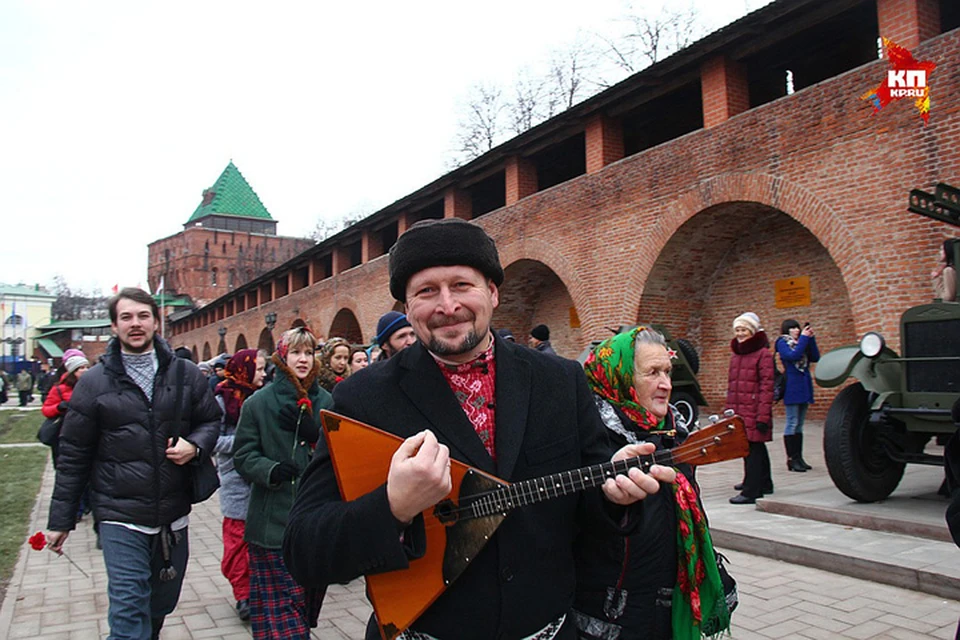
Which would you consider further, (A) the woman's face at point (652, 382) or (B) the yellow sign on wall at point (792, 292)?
(B) the yellow sign on wall at point (792, 292)

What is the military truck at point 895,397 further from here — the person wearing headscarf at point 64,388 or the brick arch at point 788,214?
the person wearing headscarf at point 64,388

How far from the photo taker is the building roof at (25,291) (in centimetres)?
7194

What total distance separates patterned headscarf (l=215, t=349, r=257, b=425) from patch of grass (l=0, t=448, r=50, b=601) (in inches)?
88.7

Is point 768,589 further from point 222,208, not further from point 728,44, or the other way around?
A: point 222,208

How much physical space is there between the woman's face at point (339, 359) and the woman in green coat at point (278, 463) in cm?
160

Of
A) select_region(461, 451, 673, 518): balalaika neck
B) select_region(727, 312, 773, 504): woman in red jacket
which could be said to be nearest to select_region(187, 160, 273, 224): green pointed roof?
select_region(727, 312, 773, 504): woman in red jacket

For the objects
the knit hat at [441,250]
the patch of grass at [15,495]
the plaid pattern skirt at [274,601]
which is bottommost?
the patch of grass at [15,495]

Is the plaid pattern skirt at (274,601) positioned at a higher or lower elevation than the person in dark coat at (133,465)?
lower

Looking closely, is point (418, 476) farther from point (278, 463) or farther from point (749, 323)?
point (749, 323)

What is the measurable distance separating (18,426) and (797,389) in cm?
2296

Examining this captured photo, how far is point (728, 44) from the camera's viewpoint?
12.0 m

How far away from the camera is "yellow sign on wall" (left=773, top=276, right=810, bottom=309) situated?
509 inches

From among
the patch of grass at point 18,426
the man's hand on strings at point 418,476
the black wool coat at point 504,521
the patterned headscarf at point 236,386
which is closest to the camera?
the man's hand on strings at point 418,476

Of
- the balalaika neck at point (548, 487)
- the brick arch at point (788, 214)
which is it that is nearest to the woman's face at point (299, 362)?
the balalaika neck at point (548, 487)
